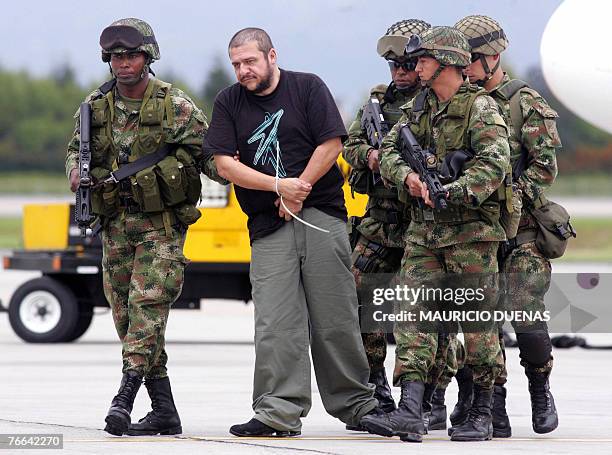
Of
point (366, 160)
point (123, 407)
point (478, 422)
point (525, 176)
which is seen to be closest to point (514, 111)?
point (525, 176)

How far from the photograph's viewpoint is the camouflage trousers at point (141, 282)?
7.59 m

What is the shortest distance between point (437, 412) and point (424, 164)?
5.45 ft

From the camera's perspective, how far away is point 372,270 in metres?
8.13

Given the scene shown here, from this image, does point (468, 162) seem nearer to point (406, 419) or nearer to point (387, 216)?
point (387, 216)

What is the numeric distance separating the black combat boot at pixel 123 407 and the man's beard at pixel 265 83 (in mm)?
1545

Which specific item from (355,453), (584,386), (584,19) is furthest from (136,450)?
(584,386)

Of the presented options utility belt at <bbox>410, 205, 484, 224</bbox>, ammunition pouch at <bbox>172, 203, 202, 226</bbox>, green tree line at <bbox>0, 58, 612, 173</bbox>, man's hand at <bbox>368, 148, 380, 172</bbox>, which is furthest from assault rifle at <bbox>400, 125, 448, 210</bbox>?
green tree line at <bbox>0, 58, 612, 173</bbox>

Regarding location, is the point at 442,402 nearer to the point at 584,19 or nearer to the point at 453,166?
the point at 453,166

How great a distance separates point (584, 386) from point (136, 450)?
4.90m

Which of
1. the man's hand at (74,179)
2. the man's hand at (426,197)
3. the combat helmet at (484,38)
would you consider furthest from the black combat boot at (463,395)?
the man's hand at (74,179)

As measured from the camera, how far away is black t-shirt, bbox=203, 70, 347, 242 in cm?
754

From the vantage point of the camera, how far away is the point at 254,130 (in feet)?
24.8

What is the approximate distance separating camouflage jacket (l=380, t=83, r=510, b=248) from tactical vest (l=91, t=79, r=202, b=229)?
1.05 metres

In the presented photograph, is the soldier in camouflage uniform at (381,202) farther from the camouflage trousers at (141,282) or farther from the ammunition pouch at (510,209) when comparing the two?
the camouflage trousers at (141,282)
